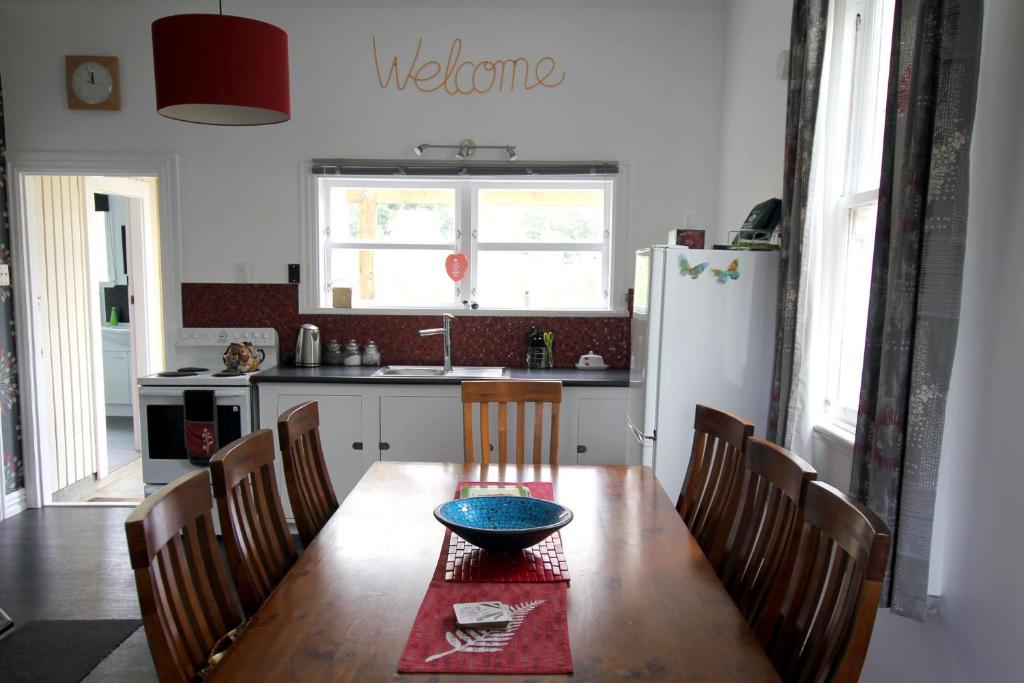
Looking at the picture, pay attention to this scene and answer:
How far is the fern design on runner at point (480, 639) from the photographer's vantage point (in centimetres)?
116

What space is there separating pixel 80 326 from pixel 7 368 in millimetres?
610

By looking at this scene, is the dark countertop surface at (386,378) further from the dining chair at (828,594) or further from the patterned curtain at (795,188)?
the dining chair at (828,594)

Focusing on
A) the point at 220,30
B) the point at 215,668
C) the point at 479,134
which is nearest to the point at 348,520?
the point at 215,668

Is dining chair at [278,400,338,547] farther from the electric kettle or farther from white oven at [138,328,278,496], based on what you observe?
the electric kettle

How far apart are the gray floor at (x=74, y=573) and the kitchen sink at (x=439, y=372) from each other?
1527 mm

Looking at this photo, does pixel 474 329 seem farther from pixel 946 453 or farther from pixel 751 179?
pixel 946 453

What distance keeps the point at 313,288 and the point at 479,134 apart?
131cm

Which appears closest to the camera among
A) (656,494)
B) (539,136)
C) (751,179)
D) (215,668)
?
(215,668)

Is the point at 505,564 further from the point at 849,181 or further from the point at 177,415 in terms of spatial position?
the point at 177,415

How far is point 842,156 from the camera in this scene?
95.7 inches

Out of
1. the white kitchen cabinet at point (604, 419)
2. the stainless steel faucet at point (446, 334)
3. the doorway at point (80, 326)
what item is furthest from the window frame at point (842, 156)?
the doorway at point (80, 326)

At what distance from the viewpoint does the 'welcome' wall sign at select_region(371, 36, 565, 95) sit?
3875 mm

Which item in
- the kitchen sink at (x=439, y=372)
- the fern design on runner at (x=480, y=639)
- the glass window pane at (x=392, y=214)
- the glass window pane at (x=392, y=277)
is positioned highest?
the glass window pane at (x=392, y=214)

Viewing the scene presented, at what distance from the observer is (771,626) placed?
1400 mm
